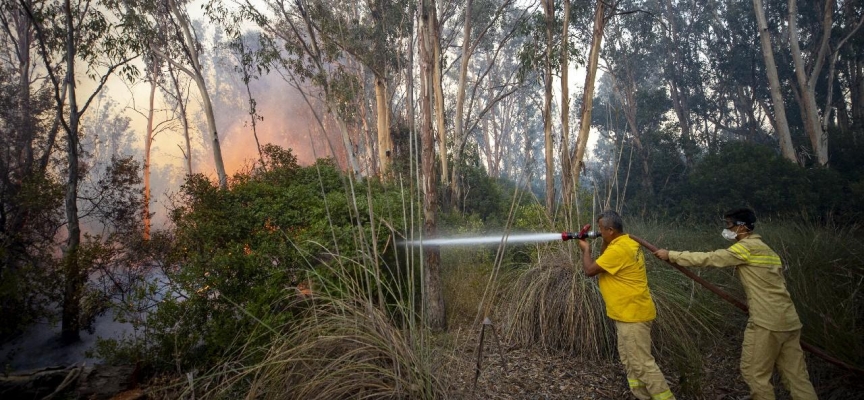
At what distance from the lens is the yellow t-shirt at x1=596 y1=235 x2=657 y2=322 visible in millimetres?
3486

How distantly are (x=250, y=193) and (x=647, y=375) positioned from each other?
603 centimetres

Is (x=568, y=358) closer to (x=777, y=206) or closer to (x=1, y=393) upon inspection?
(x=1, y=393)

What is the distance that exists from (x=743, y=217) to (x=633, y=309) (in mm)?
1124

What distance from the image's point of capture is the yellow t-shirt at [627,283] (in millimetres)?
3486

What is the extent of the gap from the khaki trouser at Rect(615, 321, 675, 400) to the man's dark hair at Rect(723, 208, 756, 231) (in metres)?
1.06

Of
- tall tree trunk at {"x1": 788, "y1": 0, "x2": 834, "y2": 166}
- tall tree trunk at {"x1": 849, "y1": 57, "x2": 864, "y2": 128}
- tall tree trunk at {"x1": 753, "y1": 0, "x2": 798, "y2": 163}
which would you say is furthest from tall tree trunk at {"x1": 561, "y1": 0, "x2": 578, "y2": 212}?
tall tree trunk at {"x1": 849, "y1": 57, "x2": 864, "y2": 128}

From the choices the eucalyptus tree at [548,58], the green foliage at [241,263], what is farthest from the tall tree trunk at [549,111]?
the green foliage at [241,263]

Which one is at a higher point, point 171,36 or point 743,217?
point 171,36

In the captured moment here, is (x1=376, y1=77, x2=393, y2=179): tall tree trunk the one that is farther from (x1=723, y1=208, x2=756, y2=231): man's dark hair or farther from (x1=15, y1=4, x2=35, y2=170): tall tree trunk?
(x1=723, y1=208, x2=756, y2=231): man's dark hair

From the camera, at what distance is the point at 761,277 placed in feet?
11.0

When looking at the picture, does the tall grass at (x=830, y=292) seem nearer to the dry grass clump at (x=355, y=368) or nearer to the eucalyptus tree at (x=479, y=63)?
the dry grass clump at (x=355, y=368)

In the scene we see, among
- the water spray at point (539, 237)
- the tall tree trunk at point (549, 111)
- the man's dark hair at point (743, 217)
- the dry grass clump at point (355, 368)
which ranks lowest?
the dry grass clump at point (355, 368)

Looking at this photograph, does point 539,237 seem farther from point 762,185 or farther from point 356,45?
point 356,45

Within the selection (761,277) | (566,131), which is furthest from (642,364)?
(566,131)
